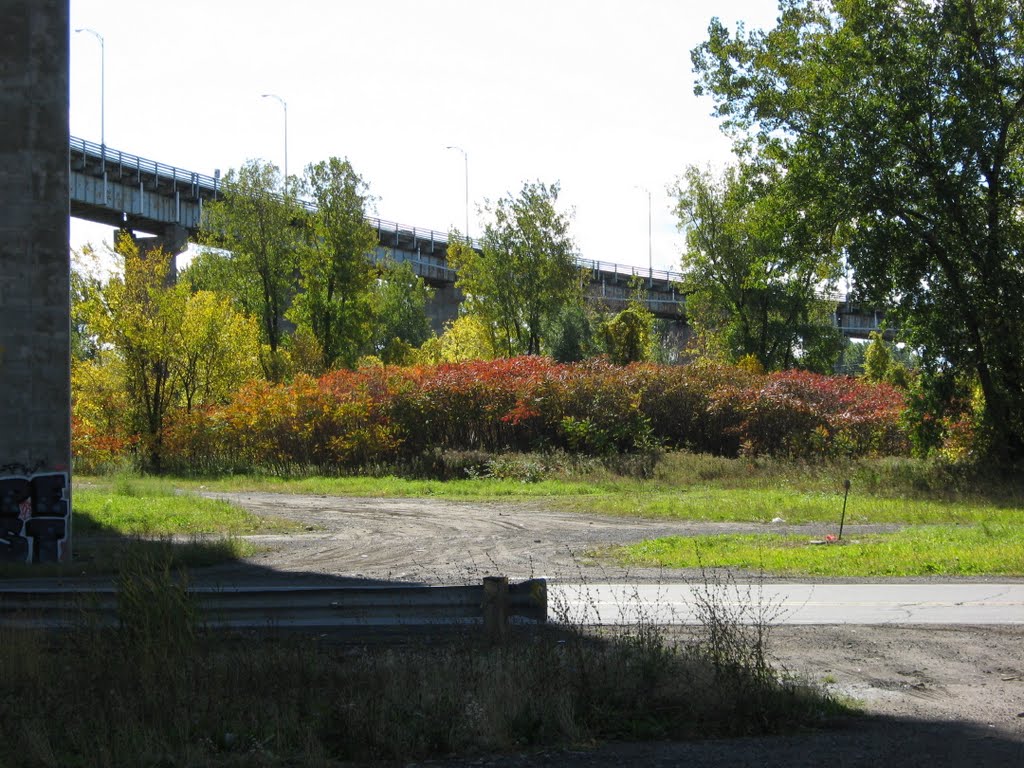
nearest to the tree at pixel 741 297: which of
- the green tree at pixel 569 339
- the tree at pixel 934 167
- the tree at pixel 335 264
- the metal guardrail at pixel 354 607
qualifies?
the green tree at pixel 569 339

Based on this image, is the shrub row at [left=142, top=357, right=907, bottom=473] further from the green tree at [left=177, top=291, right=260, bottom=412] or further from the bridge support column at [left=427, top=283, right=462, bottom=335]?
the bridge support column at [left=427, top=283, right=462, bottom=335]

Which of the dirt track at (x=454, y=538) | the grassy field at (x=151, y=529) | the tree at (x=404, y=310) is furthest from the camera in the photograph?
the tree at (x=404, y=310)

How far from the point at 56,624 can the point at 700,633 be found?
542 centimetres

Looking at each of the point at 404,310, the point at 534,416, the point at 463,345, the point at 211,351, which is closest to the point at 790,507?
the point at 534,416

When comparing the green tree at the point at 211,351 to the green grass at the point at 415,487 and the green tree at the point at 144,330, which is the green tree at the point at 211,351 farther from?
the green grass at the point at 415,487

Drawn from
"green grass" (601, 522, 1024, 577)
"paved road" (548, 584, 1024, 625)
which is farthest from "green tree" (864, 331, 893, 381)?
"paved road" (548, 584, 1024, 625)

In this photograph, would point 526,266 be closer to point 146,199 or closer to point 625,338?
point 625,338

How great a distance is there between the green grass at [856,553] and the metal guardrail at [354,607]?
5.17 m

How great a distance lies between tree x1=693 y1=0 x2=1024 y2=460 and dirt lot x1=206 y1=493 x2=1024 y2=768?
33.3 feet

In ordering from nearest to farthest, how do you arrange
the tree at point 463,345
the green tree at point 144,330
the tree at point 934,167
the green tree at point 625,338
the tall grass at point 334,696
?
the tall grass at point 334,696
the tree at point 934,167
the green tree at point 144,330
the green tree at point 625,338
the tree at point 463,345

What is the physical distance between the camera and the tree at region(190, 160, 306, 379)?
44969mm

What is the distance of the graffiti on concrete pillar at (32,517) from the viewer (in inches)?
597

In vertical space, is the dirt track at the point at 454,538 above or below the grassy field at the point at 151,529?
below

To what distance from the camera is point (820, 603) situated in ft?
37.3
